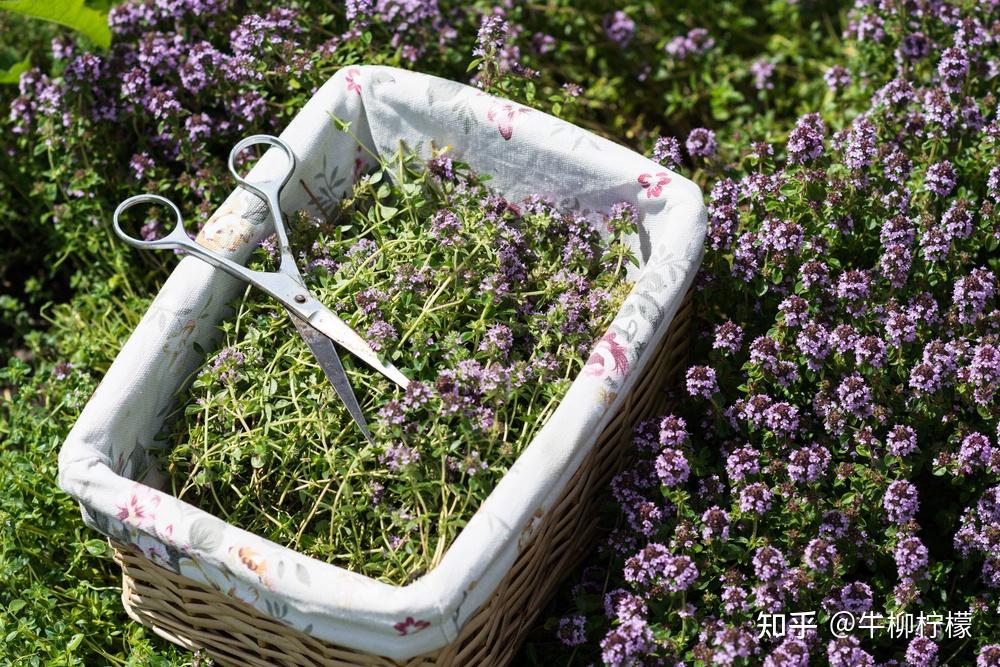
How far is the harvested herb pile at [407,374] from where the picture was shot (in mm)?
1743

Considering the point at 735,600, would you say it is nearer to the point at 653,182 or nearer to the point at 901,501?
the point at 901,501

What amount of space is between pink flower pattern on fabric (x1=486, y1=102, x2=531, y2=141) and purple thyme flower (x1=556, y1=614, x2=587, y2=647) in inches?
34.1

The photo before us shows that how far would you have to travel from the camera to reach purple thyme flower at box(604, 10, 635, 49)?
9.37ft

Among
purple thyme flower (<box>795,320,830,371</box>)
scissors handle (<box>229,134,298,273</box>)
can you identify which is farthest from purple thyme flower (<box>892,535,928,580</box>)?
scissors handle (<box>229,134,298,273</box>)

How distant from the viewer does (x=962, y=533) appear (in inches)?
73.3

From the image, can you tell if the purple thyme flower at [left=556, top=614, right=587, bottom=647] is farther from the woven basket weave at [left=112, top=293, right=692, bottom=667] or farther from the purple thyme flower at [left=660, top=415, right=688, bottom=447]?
the purple thyme flower at [left=660, top=415, right=688, bottom=447]

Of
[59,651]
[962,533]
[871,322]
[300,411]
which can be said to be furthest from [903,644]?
[59,651]

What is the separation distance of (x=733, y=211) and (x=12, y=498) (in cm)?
148

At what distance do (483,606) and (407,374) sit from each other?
1.37 ft

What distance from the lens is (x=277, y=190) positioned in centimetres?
198

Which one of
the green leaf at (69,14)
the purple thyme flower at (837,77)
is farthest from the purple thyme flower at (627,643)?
the green leaf at (69,14)

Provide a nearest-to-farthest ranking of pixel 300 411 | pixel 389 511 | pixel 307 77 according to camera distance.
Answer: pixel 389 511, pixel 300 411, pixel 307 77

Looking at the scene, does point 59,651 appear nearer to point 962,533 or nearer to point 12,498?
point 12,498
